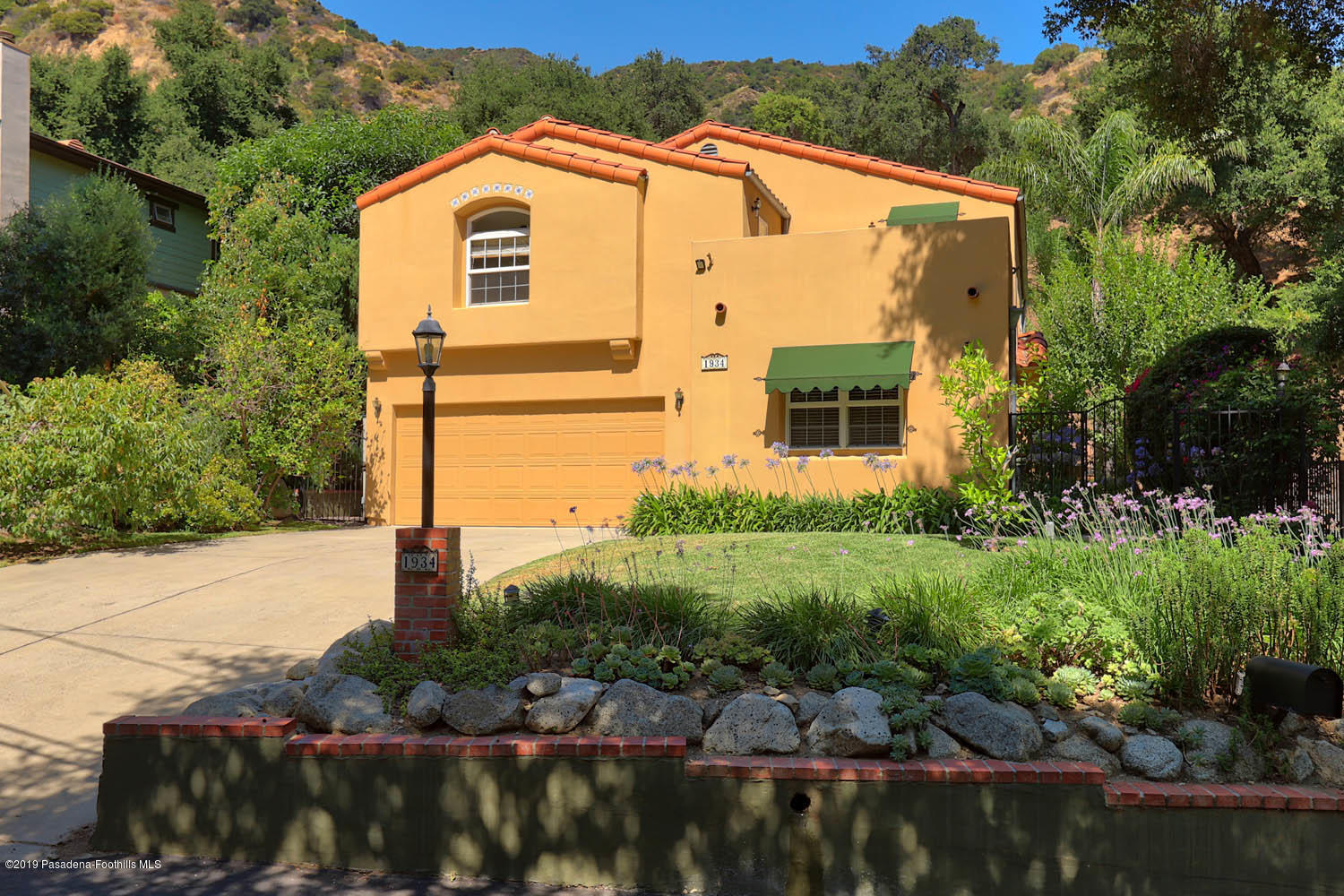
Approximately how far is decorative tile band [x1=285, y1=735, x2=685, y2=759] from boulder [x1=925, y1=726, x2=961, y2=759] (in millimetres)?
1257

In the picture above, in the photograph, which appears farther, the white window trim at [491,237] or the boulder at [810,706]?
the white window trim at [491,237]

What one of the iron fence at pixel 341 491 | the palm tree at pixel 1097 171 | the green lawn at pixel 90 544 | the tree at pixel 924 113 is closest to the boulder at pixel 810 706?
the green lawn at pixel 90 544

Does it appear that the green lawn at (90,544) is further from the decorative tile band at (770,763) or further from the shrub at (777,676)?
the shrub at (777,676)

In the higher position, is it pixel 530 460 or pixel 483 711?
pixel 530 460

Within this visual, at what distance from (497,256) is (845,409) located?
7251 millimetres

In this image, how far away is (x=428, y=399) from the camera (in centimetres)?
662

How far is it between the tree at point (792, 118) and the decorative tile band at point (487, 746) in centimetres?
4088

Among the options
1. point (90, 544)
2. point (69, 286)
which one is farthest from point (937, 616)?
point (69, 286)

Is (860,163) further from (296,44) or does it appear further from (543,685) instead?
(296,44)

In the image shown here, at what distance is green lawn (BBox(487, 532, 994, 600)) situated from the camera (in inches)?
306

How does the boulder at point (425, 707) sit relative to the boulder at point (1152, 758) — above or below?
above

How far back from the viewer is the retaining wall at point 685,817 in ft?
13.7

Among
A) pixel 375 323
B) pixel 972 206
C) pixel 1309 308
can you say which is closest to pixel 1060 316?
pixel 1309 308

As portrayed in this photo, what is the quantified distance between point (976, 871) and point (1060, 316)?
22.5m
